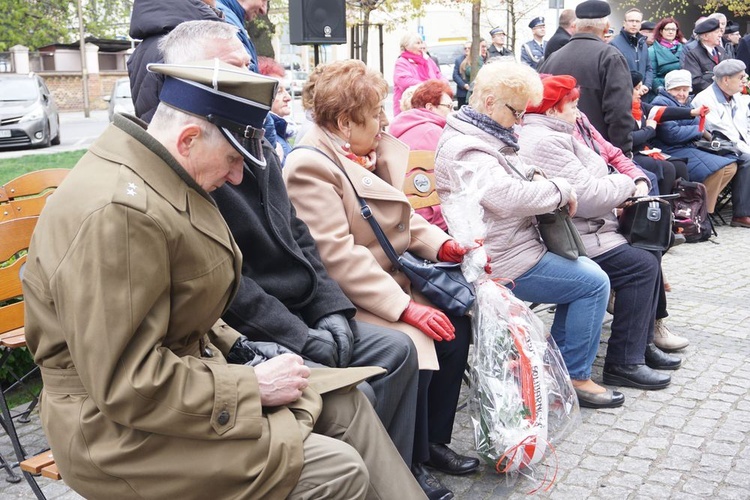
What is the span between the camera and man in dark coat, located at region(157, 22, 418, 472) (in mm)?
2902

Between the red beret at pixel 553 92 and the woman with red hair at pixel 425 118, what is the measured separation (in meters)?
0.81

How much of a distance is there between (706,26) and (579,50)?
514 centimetres

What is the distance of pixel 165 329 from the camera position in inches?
81.6

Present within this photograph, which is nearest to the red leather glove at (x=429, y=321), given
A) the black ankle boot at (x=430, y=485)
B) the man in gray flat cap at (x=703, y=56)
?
the black ankle boot at (x=430, y=485)

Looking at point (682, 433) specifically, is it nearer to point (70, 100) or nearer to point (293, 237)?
point (293, 237)

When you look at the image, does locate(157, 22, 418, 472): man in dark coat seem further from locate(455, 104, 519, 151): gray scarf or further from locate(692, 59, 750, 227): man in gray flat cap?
locate(692, 59, 750, 227): man in gray flat cap

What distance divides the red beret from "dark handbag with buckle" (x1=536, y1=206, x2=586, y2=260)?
66cm

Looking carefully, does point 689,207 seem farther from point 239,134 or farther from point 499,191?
point 239,134

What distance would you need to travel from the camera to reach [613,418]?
4176 millimetres

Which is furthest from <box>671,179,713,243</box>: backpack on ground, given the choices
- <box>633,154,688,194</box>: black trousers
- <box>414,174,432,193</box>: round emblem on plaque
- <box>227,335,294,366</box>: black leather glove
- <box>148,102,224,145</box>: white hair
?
<box>148,102,224,145</box>: white hair

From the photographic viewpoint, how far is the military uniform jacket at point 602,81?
6035 millimetres

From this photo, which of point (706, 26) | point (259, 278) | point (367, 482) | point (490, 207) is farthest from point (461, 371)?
point (706, 26)

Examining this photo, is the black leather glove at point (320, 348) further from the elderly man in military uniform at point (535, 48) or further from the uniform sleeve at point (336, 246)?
the elderly man in military uniform at point (535, 48)

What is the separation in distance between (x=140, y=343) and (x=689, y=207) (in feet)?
23.0
